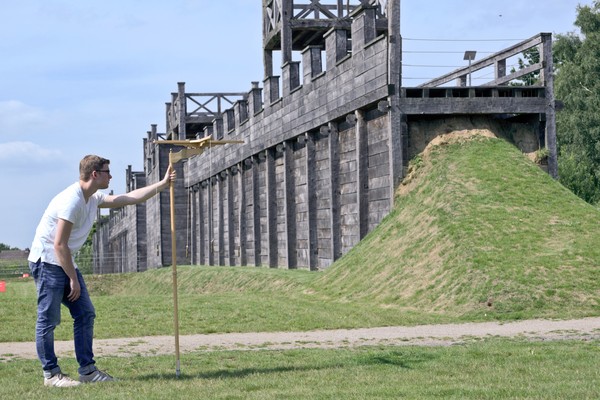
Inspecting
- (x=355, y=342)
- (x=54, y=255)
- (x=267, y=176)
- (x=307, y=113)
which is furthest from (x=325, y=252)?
(x=54, y=255)

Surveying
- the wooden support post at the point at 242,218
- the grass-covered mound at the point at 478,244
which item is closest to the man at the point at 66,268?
the grass-covered mound at the point at 478,244

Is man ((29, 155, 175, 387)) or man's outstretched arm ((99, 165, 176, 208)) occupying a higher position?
man's outstretched arm ((99, 165, 176, 208))

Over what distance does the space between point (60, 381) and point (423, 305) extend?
989 cm

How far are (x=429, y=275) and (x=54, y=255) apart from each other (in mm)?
11052

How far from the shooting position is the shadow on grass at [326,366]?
32.1ft

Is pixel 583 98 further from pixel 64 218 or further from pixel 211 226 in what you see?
pixel 64 218

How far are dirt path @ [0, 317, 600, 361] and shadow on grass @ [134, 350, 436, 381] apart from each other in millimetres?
1935

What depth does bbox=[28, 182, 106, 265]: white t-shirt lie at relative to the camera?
954 cm

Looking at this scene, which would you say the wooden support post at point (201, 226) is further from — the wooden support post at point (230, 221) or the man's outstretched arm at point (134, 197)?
the man's outstretched arm at point (134, 197)

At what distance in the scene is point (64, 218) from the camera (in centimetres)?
946

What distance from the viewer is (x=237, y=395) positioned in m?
8.37

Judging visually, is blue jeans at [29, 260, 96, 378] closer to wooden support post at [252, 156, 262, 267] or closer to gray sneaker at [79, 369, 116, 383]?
gray sneaker at [79, 369, 116, 383]

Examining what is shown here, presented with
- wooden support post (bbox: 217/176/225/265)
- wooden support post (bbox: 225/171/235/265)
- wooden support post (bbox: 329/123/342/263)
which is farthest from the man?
wooden support post (bbox: 217/176/225/265)

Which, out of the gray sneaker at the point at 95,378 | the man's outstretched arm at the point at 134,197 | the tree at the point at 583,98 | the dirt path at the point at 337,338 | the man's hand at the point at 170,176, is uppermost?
the tree at the point at 583,98
